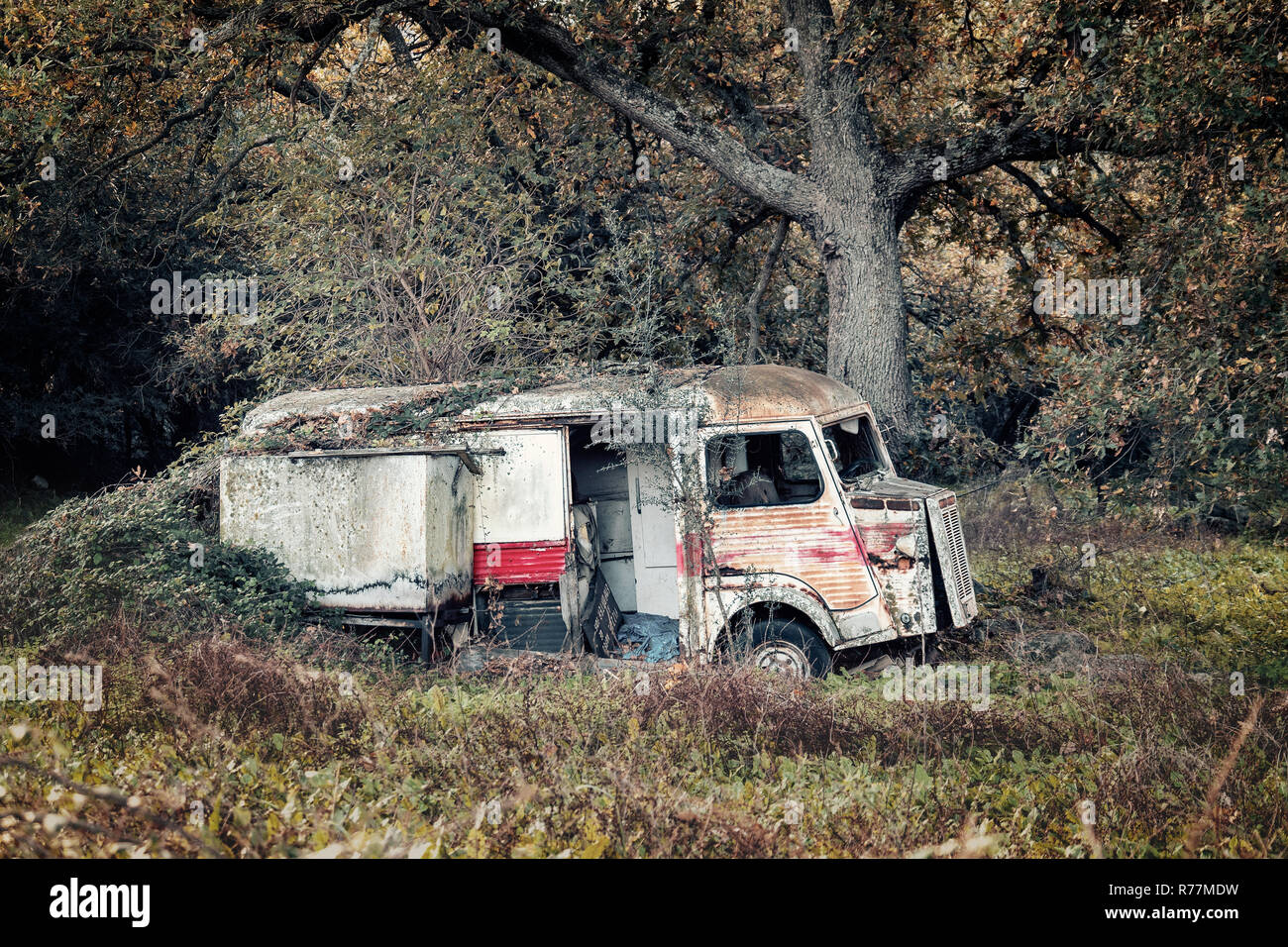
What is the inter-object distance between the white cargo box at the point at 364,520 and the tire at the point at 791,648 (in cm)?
231

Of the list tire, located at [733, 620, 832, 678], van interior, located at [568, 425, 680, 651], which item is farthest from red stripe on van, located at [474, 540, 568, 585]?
tire, located at [733, 620, 832, 678]

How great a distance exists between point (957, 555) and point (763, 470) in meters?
1.74

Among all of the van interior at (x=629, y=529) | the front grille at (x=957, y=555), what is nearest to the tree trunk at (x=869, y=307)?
the front grille at (x=957, y=555)

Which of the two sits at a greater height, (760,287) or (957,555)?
(760,287)

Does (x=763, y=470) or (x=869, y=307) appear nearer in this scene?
(x=763, y=470)

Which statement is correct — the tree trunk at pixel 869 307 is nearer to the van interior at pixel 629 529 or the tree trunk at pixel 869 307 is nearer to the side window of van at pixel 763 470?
the side window of van at pixel 763 470

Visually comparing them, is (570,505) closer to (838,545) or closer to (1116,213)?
(838,545)

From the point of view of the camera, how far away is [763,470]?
8.26 m

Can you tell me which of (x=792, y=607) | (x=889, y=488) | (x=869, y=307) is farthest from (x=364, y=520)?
(x=869, y=307)

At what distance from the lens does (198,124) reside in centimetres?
1217

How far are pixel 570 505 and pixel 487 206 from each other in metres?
5.90

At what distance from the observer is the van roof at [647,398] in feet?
24.6

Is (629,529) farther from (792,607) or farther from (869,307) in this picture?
(869,307)
